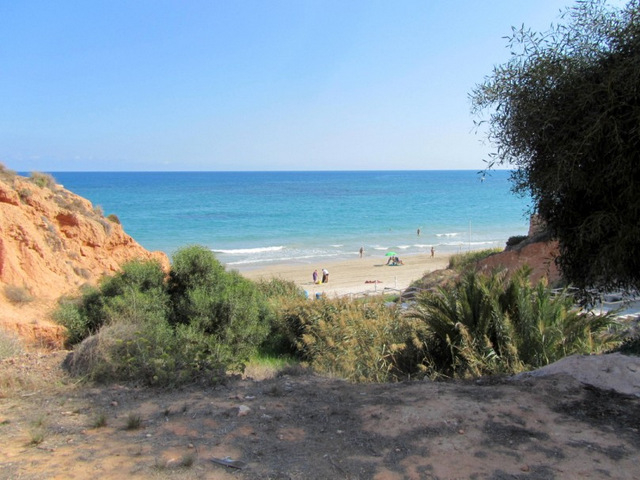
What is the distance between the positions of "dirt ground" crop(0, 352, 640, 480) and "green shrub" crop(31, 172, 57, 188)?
672 inches

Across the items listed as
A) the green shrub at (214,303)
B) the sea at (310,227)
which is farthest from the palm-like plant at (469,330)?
the sea at (310,227)

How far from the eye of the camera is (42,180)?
2086 centimetres

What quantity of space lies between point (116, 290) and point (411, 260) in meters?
30.5

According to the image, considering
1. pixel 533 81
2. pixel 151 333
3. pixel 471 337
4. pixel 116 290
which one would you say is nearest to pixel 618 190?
pixel 533 81

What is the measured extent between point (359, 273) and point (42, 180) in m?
19.1

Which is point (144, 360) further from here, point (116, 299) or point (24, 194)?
point (24, 194)

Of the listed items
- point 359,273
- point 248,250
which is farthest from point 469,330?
point 248,250

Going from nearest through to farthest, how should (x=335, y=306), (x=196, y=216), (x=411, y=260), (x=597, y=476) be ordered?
1. (x=597, y=476)
2. (x=335, y=306)
3. (x=411, y=260)
4. (x=196, y=216)

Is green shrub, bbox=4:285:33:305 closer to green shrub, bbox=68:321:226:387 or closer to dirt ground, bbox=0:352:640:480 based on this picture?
green shrub, bbox=68:321:226:387

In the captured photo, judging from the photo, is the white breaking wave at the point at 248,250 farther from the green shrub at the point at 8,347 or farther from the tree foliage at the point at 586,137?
the tree foliage at the point at 586,137

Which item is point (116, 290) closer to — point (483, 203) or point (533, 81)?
point (533, 81)

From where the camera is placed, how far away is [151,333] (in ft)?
22.6

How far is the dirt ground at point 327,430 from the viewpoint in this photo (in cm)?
365

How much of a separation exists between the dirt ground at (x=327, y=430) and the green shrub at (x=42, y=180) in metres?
17.1
